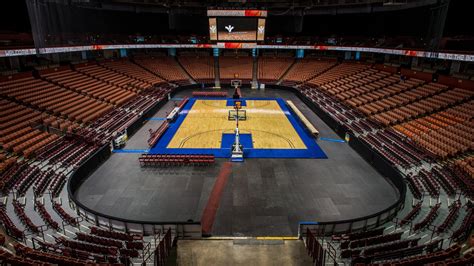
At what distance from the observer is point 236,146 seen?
1867cm

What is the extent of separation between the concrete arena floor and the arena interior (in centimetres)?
10

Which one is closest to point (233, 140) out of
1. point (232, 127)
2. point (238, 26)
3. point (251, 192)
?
point (232, 127)

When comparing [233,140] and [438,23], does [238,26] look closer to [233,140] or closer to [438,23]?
[233,140]

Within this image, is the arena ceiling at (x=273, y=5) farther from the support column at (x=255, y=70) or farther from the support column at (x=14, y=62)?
the support column at (x=14, y=62)

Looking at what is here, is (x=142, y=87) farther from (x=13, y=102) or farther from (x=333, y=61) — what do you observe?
(x=333, y=61)

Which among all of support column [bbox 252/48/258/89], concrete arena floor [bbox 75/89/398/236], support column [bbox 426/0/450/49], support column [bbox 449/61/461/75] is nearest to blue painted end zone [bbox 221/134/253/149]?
concrete arena floor [bbox 75/89/398/236]

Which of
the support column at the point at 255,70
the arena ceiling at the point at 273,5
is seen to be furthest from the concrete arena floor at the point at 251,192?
the support column at the point at 255,70

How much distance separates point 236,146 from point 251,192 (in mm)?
4729

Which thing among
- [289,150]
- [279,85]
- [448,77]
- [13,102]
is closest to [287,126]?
[289,150]

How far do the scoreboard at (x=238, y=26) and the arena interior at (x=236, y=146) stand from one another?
0.45 feet

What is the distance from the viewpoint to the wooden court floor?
21.2 m

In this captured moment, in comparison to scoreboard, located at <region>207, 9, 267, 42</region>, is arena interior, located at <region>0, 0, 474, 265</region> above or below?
below

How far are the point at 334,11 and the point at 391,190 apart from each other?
3356cm

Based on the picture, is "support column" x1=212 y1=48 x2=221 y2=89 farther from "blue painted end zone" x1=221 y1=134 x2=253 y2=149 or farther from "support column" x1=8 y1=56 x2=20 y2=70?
"support column" x1=8 y1=56 x2=20 y2=70
